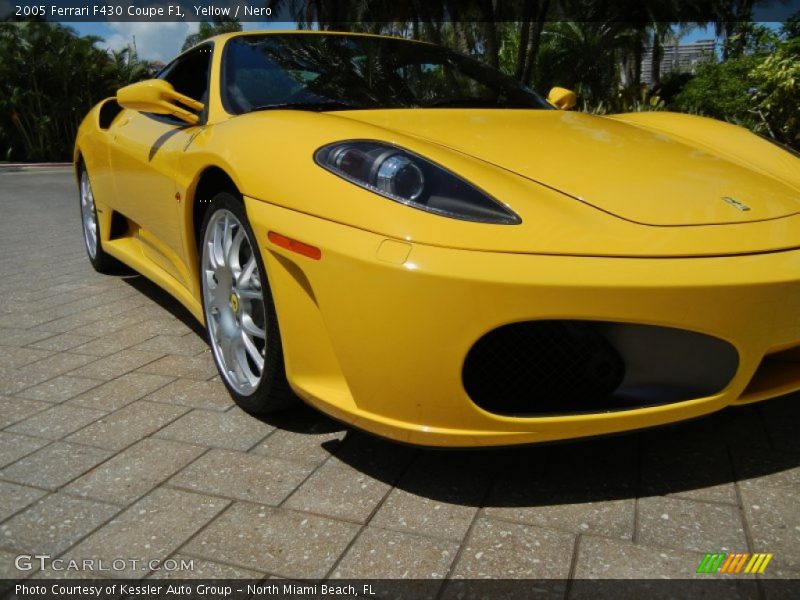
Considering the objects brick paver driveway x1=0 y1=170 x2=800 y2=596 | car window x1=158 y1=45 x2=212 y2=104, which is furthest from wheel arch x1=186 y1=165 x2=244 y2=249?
brick paver driveway x1=0 y1=170 x2=800 y2=596

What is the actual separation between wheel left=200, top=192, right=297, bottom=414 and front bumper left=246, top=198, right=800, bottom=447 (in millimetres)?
304

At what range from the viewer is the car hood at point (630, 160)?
1.91 meters

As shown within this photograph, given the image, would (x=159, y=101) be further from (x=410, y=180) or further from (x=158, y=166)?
(x=410, y=180)

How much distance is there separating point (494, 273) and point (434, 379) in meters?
0.28

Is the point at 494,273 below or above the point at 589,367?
above

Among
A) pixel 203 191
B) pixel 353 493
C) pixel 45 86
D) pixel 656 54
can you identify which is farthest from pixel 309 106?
pixel 656 54

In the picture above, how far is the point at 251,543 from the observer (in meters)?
1.70

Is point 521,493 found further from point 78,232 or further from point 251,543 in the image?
point 78,232

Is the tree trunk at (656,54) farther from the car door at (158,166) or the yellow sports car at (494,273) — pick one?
the yellow sports car at (494,273)

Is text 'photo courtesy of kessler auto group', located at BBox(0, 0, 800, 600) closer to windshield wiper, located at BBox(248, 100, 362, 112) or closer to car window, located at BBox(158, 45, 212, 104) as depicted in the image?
windshield wiper, located at BBox(248, 100, 362, 112)

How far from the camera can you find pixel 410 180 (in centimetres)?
185

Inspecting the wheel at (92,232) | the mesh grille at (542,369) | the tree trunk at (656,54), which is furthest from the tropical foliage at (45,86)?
the mesh grille at (542,369)

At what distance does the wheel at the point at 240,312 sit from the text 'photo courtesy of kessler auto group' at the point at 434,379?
11 mm

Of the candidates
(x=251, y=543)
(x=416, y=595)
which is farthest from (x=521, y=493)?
(x=251, y=543)
